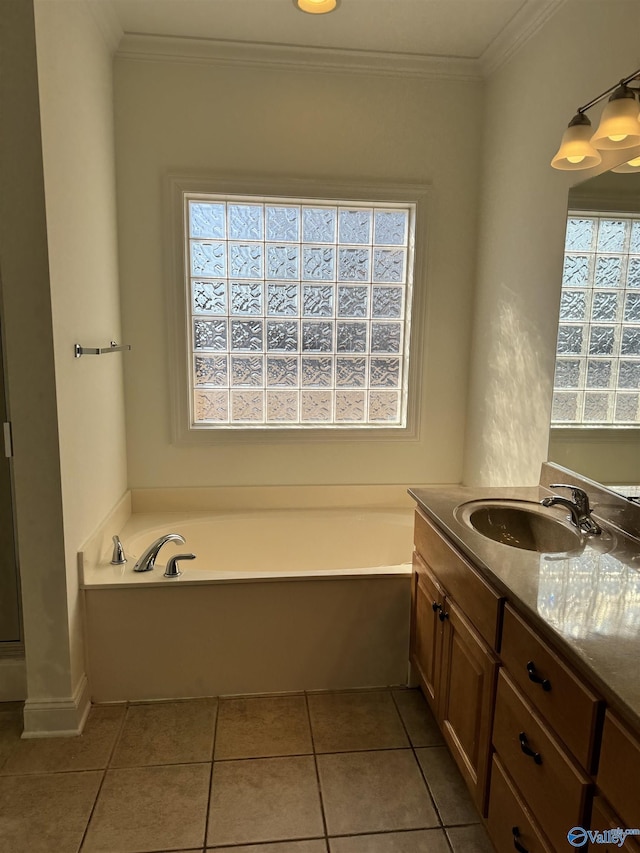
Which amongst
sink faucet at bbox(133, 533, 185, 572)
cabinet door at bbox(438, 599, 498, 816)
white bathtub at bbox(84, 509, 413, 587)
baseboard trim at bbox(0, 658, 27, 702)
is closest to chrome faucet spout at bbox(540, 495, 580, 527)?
cabinet door at bbox(438, 599, 498, 816)

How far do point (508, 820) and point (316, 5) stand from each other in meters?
2.66

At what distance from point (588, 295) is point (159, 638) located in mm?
1963

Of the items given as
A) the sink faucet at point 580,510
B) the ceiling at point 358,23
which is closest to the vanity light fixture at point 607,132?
the ceiling at point 358,23

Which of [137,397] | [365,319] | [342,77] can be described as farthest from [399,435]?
[342,77]

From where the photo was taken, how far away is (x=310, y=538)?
112 inches

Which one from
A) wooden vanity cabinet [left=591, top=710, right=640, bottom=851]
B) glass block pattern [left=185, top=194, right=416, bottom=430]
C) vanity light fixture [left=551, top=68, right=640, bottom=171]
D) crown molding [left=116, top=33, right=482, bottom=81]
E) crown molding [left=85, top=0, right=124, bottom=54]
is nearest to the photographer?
wooden vanity cabinet [left=591, top=710, right=640, bottom=851]

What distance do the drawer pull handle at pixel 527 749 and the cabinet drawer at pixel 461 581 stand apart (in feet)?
0.68

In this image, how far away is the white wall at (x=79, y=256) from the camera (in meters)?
1.81

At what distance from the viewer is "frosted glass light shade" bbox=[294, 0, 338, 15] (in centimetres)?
208

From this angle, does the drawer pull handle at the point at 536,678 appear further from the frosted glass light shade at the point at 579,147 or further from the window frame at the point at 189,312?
the window frame at the point at 189,312

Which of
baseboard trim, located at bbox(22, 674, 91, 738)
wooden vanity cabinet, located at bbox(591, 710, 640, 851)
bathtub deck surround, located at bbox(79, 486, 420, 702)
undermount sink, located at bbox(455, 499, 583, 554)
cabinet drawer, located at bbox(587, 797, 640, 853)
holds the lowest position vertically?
baseboard trim, located at bbox(22, 674, 91, 738)

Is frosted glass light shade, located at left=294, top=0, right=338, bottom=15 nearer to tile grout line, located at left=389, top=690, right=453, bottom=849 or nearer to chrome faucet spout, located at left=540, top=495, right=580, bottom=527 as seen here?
chrome faucet spout, located at left=540, top=495, right=580, bottom=527

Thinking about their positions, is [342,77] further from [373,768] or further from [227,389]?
[373,768]

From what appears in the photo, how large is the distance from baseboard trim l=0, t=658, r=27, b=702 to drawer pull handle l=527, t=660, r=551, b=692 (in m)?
1.79
